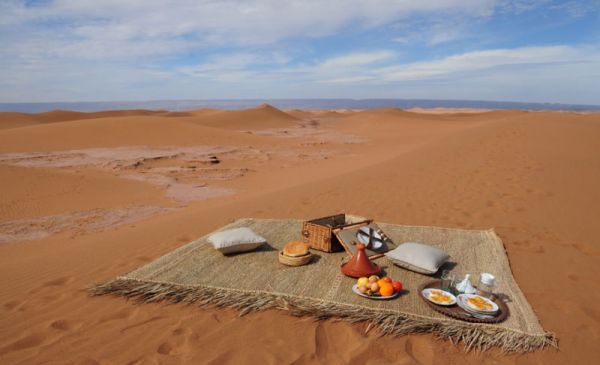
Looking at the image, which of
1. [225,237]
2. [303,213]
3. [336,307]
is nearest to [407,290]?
[336,307]

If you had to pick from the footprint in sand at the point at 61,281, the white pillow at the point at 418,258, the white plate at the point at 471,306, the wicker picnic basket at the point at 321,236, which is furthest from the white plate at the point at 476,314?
the footprint in sand at the point at 61,281

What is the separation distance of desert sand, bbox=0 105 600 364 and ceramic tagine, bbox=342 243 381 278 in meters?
0.70

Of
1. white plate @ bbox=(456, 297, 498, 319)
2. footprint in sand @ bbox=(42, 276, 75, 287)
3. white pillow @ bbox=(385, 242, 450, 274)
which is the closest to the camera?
white plate @ bbox=(456, 297, 498, 319)

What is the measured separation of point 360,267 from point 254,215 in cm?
337

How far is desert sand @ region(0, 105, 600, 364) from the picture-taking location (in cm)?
297

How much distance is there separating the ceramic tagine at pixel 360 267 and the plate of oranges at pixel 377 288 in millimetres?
228

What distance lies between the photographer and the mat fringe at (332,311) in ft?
9.55

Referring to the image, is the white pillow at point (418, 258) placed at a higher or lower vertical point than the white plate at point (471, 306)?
higher

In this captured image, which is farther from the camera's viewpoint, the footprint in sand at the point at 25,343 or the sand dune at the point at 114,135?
the sand dune at the point at 114,135

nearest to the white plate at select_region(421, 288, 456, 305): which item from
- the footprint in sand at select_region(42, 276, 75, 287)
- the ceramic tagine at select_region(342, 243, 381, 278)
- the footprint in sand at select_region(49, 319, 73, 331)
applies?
the ceramic tagine at select_region(342, 243, 381, 278)

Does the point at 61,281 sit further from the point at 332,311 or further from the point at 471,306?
the point at 471,306

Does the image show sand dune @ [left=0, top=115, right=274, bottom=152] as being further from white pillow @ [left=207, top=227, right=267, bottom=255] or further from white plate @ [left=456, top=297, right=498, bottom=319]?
white plate @ [left=456, top=297, right=498, bottom=319]

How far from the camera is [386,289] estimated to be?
3424 millimetres

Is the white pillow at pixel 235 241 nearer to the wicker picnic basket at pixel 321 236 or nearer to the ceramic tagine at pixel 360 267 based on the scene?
the wicker picnic basket at pixel 321 236
